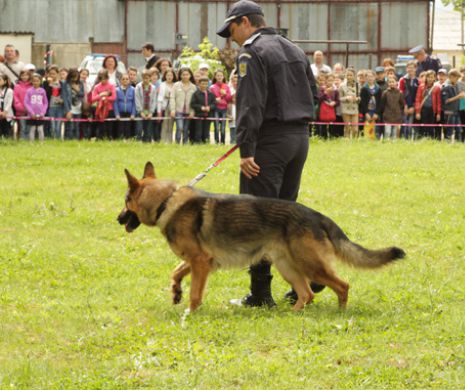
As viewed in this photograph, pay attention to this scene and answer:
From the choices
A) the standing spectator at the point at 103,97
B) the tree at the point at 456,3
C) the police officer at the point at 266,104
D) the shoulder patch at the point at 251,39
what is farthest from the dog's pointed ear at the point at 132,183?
the tree at the point at 456,3

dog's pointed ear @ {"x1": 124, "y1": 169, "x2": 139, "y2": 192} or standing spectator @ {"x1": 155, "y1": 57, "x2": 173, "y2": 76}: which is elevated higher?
standing spectator @ {"x1": 155, "y1": 57, "x2": 173, "y2": 76}

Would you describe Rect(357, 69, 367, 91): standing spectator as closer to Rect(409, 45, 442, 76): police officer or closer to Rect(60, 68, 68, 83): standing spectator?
Rect(409, 45, 442, 76): police officer

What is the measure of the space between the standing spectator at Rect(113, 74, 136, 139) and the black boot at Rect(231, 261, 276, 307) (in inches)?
508

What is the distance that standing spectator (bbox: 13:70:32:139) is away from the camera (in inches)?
740

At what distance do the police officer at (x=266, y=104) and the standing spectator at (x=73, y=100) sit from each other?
42.2 feet

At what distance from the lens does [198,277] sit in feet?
22.8

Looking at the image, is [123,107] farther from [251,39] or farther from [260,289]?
[251,39]

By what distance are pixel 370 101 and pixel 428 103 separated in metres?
1.27

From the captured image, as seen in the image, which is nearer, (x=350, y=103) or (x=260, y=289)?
(x=260, y=289)

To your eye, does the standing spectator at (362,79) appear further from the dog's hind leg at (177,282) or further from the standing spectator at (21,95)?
the dog's hind leg at (177,282)

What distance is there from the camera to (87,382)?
5180 millimetres

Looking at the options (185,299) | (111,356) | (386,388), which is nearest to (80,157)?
(185,299)

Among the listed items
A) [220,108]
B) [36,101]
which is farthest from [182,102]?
[36,101]

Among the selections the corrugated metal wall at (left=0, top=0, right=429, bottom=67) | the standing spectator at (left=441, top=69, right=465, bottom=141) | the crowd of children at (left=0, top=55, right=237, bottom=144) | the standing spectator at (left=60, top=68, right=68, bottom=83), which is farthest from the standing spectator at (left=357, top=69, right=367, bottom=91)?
the corrugated metal wall at (left=0, top=0, right=429, bottom=67)
